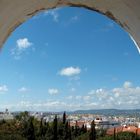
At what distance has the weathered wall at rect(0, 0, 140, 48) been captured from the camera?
62.7 inches

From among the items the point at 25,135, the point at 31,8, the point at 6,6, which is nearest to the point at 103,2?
the point at 31,8

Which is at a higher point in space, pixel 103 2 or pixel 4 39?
pixel 103 2

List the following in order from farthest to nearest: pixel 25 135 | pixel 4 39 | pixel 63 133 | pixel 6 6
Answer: pixel 63 133 < pixel 25 135 < pixel 4 39 < pixel 6 6

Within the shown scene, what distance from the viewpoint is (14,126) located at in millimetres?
70375

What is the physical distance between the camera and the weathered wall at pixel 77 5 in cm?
159

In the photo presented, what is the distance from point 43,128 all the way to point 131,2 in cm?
6952

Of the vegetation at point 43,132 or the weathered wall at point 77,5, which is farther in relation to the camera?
the vegetation at point 43,132

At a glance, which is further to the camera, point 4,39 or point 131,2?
point 4,39

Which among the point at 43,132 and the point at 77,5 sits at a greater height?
the point at 77,5

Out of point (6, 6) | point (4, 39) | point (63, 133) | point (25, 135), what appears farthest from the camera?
point (63, 133)

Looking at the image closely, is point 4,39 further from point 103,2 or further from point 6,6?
point 103,2

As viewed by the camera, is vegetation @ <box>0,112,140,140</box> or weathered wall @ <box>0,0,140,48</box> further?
vegetation @ <box>0,112,140,140</box>

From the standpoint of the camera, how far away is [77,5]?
178cm

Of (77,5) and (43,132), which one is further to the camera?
(43,132)
